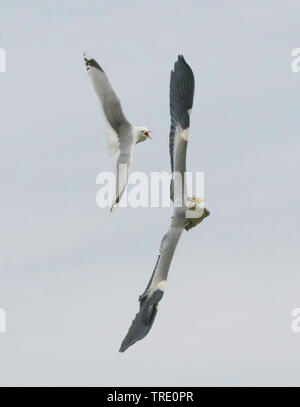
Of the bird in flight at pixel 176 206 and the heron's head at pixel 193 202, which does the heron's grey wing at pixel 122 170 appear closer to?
the bird in flight at pixel 176 206

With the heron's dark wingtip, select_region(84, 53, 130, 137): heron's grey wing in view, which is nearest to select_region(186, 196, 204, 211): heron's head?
select_region(84, 53, 130, 137): heron's grey wing

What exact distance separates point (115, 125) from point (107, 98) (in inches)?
26.0

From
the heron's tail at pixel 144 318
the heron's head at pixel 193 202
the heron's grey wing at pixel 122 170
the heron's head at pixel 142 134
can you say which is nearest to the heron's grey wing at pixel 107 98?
the heron's head at pixel 142 134

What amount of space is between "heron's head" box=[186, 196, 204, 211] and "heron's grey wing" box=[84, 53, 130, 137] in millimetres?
3275

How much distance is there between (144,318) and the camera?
34.8 metres

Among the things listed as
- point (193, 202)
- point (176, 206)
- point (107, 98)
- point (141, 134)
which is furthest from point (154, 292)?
point (107, 98)

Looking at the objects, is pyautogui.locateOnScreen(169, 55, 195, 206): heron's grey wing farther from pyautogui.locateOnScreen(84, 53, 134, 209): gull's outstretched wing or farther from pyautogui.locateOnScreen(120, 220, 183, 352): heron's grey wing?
pyautogui.locateOnScreen(120, 220, 183, 352): heron's grey wing

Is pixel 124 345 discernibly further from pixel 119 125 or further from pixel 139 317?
pixel 119 125

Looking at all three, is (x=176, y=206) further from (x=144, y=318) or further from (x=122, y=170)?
(x=144, y=318)

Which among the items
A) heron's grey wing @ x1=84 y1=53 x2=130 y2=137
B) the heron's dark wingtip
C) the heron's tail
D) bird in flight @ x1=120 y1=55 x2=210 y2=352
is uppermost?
the heron's dark wingtip

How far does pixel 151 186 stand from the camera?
36.0 meters

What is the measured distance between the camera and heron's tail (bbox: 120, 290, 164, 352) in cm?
3441

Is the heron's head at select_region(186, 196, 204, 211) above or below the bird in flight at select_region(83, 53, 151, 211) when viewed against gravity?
below

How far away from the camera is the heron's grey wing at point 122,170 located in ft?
121
